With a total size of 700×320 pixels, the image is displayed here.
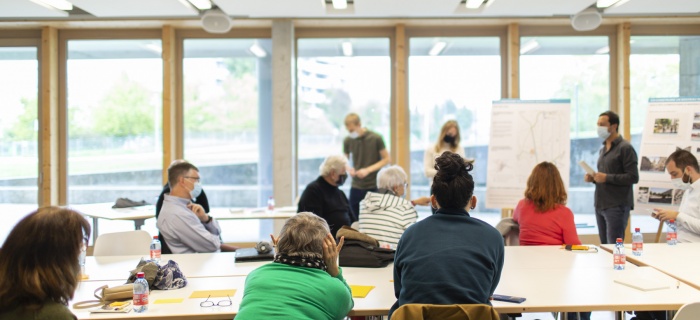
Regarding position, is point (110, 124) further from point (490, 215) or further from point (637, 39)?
point (637, 39)

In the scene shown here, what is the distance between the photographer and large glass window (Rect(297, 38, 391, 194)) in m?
8.08

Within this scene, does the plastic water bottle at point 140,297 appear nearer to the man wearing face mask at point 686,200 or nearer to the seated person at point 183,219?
the seated person at point 183,219

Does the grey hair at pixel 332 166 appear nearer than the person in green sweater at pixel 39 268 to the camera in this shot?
No

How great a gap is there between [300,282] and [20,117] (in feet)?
22.7

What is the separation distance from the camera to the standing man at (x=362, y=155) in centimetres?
696

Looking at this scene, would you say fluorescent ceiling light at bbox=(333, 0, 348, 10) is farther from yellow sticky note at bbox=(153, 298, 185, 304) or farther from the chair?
the chair

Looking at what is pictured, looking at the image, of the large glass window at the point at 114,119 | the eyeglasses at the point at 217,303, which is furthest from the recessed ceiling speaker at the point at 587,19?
the eyeglasses at the point at 217,303

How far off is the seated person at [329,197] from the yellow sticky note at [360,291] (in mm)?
1575

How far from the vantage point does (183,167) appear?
4453 millimetres

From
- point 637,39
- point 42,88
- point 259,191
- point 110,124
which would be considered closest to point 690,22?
point 637,39

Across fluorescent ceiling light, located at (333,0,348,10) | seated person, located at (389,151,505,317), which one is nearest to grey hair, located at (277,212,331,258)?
seated person, located at (389,151,505,317)

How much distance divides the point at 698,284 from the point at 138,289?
8.97 feet

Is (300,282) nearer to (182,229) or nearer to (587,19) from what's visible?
(182,229)

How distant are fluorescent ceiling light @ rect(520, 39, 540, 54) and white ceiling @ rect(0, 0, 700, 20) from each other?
0.47 meters
